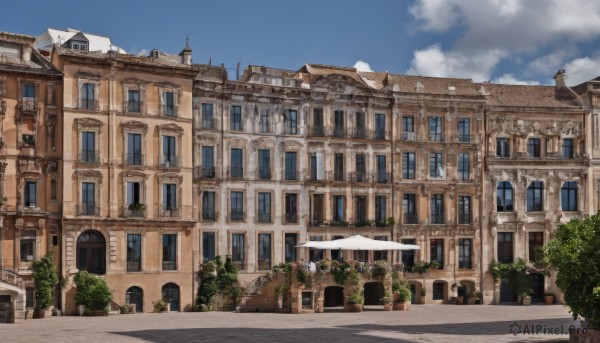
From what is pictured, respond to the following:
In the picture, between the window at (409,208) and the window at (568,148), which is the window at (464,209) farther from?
the window at (568,148)

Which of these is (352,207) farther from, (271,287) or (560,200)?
(560,200)

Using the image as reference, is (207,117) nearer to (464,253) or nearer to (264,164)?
(264,164)

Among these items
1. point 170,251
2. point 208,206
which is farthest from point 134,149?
point 170,251

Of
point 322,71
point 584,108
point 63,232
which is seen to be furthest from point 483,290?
point 63,232

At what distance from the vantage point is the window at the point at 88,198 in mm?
50812

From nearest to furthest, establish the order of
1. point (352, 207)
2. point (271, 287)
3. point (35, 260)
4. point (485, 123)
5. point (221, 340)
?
1. point (221, 340)
2. point (35, 260)
3. point (271, 287)
4. point (352, 207)
5. point (485, 123)

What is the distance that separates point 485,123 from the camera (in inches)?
2467

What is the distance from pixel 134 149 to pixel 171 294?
8885 mm

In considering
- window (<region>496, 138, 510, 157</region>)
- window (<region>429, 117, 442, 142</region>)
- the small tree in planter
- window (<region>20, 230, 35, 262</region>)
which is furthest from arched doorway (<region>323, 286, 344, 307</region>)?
window (<region>20, 230, 35, 262</region>)

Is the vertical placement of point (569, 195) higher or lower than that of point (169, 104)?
lower

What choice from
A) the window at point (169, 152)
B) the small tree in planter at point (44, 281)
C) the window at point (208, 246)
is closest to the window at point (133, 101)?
the window at point (169, 152)

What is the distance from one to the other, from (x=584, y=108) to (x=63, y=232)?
36.8 m

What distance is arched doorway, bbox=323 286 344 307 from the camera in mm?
57562

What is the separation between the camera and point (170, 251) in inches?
2099
